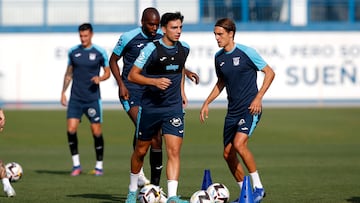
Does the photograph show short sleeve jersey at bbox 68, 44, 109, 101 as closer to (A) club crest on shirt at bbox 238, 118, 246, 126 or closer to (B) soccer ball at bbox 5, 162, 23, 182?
(B) soccer ball at bbox 5, 162, 23, 182

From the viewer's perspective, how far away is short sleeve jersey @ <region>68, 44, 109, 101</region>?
17.6 meters

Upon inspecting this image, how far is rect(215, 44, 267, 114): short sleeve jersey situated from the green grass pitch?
1.42m

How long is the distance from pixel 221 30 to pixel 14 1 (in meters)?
32.8

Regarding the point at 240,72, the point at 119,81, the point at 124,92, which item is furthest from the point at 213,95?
the point at 119,81

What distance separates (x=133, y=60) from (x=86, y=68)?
376 centimetres

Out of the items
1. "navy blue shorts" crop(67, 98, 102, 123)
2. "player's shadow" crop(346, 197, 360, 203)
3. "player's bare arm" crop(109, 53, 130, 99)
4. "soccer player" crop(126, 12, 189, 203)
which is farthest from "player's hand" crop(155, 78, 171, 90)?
"navy blue shorts" crop(67, 98, 102, 123)

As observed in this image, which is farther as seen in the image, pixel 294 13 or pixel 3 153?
pixel 294 13

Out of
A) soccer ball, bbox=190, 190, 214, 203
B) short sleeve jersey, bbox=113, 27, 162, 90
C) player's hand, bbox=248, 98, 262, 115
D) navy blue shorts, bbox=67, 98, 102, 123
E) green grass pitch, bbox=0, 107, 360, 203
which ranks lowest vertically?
green grass pitch, bbox=0, 107, 360, 203

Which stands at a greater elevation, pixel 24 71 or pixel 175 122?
pixel 175 122

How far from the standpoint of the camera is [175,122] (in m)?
12.1

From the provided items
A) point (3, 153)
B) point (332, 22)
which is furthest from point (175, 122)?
point (332, 22)

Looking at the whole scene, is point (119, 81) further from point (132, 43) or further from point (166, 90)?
point (166, 90)

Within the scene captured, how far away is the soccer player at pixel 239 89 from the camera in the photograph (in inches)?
498

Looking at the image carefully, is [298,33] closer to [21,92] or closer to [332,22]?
[332,22]
